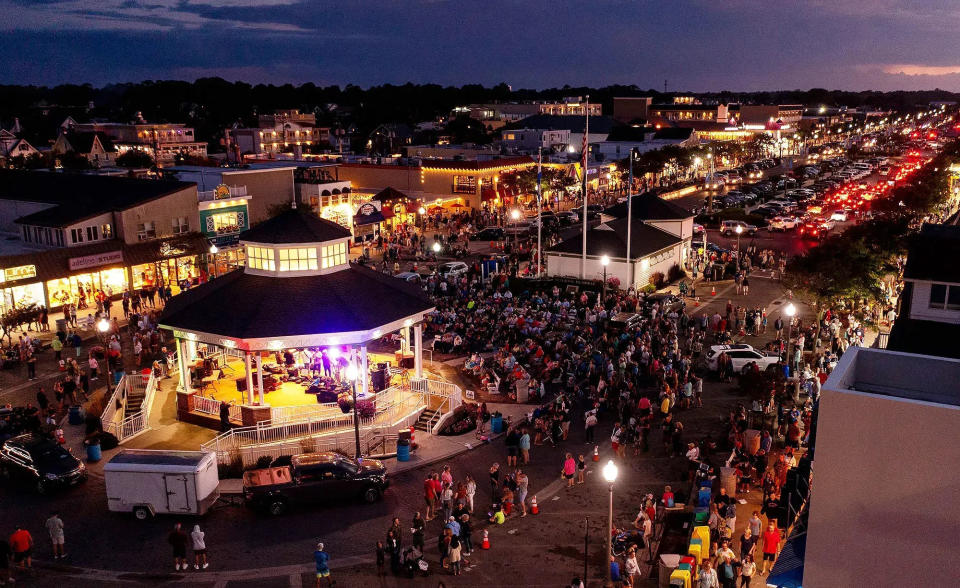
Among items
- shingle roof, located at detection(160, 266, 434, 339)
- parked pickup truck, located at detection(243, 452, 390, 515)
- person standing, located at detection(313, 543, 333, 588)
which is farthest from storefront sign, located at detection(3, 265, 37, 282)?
person standing, located at detection(313, 543, 333, 588)

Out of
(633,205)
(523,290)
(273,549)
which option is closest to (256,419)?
(273,549)

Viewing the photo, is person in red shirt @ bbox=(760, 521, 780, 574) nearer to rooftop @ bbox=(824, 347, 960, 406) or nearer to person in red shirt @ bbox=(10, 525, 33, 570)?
rooftop @ bbox=(824, 347, 960, 406)

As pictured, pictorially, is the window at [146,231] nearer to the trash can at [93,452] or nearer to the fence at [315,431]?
the trash can at [93,452]

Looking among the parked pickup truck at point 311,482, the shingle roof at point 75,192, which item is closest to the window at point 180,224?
the shingle roof at point 75,192

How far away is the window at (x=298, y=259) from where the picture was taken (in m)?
26.9

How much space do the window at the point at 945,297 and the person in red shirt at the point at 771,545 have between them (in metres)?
11.3

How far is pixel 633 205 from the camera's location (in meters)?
50.3

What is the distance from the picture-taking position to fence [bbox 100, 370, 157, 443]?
948 inches

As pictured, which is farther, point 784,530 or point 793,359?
point 793,359

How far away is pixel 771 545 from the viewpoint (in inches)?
650

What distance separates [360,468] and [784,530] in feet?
35.5

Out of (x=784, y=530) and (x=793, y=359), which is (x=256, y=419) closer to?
(x=784, y=530)

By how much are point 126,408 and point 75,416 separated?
163 cm

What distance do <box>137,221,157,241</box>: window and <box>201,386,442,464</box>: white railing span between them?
23947 millimetres
